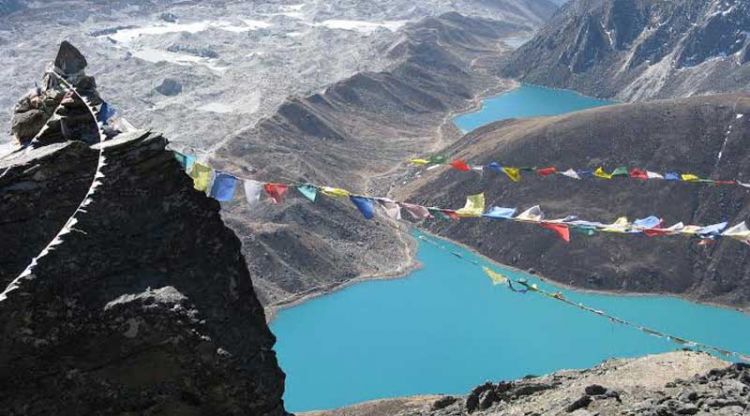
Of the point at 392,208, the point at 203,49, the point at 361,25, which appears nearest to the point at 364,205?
the point at 392,208

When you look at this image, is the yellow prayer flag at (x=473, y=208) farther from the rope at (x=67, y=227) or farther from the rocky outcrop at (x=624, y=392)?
the rope at (x=67, y=227)

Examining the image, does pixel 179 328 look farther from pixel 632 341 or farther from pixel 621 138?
pixel 621 138

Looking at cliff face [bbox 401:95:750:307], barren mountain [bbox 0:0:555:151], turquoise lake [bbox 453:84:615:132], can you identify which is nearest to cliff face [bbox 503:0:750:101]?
turquoise lake [bbox 453:84:615:132]

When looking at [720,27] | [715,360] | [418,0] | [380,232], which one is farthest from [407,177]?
[418,0]

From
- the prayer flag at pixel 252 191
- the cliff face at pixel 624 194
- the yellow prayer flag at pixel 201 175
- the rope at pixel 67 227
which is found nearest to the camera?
the rope at pixel 67 227

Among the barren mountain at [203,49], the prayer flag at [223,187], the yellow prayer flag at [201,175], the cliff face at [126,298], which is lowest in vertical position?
the barren mountain at [203,49]

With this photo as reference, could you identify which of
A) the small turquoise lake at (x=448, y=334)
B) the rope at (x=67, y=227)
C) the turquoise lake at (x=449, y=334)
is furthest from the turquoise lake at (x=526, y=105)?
the rope at (x=67, y=227)
